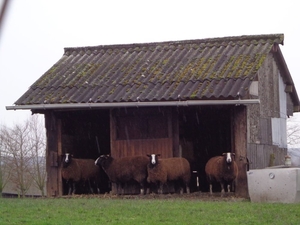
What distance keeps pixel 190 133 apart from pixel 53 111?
5.22m

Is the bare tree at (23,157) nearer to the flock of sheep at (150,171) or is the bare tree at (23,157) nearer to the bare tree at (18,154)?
the bare tree at (18,154)

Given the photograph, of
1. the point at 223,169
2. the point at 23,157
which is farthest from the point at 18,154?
the point at 223,169

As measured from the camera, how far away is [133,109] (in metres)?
17.8

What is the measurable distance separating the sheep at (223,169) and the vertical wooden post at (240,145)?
165 millimetres

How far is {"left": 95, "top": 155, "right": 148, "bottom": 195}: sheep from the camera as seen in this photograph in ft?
57.3

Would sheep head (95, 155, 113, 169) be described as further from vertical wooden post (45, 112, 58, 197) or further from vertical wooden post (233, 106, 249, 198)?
vertical wooden post (233, 106, 249, 198)

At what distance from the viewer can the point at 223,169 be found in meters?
16.5

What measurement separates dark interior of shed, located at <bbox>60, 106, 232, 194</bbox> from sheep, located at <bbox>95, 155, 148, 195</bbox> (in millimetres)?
2374

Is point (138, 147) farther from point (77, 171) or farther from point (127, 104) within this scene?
point (77, 171)

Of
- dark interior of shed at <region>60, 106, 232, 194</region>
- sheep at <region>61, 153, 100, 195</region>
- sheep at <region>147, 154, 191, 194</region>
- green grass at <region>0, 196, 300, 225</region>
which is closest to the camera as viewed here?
green grass at <region>0, 196, 300, 225</region>

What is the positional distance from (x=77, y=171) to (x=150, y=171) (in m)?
2.74

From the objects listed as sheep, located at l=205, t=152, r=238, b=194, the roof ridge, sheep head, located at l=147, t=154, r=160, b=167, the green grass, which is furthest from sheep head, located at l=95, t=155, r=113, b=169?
the green grass

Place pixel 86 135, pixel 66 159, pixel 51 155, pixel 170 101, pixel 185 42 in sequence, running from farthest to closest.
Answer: pixel 86 135 < pixel 185 42 < pixel 51 155 < pixel 66 159 < pixel 170 101

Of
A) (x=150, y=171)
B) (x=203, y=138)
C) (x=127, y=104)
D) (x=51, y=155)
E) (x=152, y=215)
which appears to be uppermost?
(x=127, y=104)
